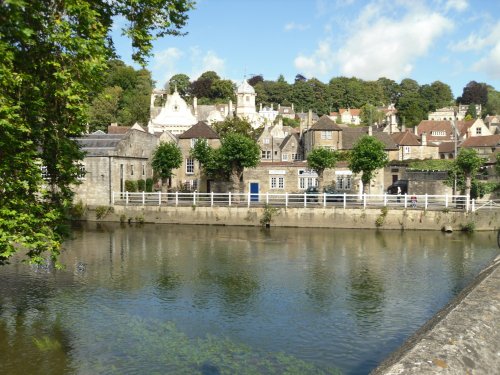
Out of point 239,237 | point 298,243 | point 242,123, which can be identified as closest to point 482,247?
point 298,243

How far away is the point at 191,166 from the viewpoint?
2029 inches

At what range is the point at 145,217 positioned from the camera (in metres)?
39.6

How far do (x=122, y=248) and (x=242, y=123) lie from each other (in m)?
38.0

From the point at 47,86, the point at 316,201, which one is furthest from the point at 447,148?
the point at 47,86

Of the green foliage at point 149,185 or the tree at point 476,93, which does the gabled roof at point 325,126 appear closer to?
the green foliage at point 149,185

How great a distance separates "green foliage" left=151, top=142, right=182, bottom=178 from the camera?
4666cm

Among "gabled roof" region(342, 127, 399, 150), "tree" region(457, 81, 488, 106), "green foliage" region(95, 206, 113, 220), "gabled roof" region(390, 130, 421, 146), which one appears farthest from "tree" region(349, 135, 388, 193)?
"tree" region(457, 81, 488, 106)

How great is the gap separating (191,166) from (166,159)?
5219 millimetres

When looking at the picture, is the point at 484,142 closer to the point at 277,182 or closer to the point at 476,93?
the point at 277,182

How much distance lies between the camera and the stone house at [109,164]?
42125 mm

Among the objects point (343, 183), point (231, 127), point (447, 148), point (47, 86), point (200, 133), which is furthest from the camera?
point (447, 148)

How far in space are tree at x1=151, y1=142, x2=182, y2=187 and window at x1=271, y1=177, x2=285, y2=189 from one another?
897 cm

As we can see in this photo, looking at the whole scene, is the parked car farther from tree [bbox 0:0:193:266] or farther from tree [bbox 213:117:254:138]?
tree [bbox 0:0:193:266]

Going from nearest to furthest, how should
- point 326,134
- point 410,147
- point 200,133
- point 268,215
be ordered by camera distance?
1. point 268,215
2. point 200,133
3. point 326,134
4. point 410,147
